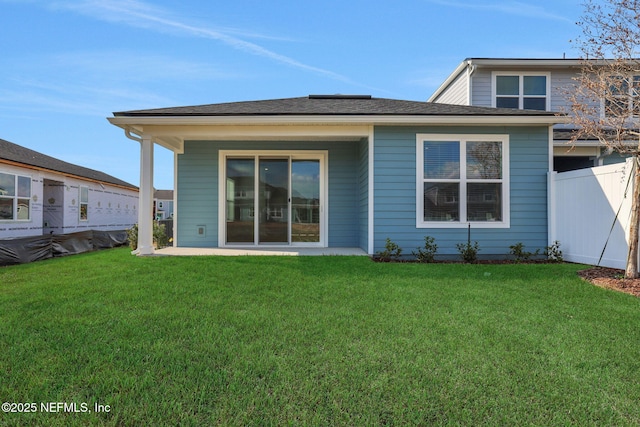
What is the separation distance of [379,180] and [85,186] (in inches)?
564

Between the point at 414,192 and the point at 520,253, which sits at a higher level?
the point at 414,192

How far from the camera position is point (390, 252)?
22.3 ft

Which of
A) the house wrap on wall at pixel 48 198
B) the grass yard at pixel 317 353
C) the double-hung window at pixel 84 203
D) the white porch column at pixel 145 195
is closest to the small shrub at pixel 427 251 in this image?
the grass yard at pixel 317 353

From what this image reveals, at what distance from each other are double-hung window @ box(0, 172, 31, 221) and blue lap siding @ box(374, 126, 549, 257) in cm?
1132

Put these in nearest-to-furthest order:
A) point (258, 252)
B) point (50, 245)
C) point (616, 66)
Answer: point (616, 66)
point (258, 252)
point (50, 245)

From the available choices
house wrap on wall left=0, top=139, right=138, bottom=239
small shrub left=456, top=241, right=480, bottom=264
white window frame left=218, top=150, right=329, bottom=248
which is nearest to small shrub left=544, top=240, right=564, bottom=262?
small shrub left=456, top=241, right=480, bottom=264

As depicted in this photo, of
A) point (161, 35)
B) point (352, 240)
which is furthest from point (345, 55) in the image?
point (352, 240)

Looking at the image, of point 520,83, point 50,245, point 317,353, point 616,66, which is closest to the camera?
point 317,353

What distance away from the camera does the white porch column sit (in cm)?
711

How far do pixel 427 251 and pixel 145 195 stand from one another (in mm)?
5760

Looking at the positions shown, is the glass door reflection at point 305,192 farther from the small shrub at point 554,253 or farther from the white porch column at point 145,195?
the small shrub at point 554,253

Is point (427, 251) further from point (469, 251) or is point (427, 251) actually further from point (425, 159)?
point (425, 159)

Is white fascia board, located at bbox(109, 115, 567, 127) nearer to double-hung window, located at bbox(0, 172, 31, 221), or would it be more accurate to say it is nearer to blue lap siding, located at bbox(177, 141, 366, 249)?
blue lap siding, located at bbox(177, 141, 366, 249)

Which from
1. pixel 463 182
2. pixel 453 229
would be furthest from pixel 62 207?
pixel 463 182
